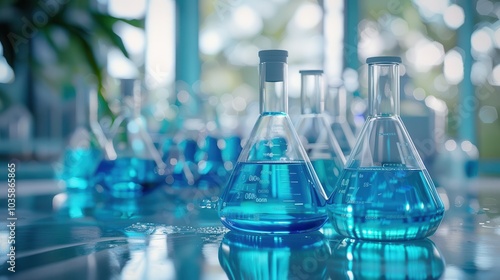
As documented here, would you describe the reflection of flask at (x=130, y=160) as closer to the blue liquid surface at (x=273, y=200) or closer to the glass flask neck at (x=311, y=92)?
the glass flask neck at (x=311, y=92)

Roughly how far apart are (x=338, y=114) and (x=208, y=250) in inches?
30.4

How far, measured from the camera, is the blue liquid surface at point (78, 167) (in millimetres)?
1547

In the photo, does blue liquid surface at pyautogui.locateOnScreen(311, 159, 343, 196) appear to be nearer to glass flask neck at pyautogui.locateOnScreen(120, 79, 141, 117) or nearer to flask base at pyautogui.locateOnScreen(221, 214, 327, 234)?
flask base at pyautogui.locateOnScreen(221, 214, 327, 234)

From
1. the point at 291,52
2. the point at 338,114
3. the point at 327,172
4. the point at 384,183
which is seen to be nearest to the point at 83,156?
the point at 338,114

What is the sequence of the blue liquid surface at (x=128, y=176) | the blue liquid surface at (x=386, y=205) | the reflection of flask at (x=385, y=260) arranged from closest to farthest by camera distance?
the reflection of flask at (x=385, y=260) < the blue liquid surface at (x=386, y=205) < the blue liquid surface at (x=128, y=176)

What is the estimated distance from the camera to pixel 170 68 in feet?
9.15

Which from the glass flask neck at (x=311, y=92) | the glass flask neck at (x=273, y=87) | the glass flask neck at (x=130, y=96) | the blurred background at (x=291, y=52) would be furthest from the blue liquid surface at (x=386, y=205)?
the blurred background at (x=291, y=52)

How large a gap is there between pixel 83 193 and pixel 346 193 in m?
0.90

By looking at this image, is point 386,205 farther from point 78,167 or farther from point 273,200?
point 78,167

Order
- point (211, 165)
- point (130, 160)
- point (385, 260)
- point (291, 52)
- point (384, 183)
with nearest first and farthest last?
point (385, 260)
point (384, 183)
point (130, 160)
point (211, 165)
point (291, 52)

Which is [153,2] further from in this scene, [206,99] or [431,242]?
[431,242]

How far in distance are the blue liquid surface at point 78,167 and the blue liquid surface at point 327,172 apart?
74 centimetres

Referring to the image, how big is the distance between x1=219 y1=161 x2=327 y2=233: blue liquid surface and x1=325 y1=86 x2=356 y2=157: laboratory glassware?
1.83ft

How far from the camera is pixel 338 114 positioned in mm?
1397
